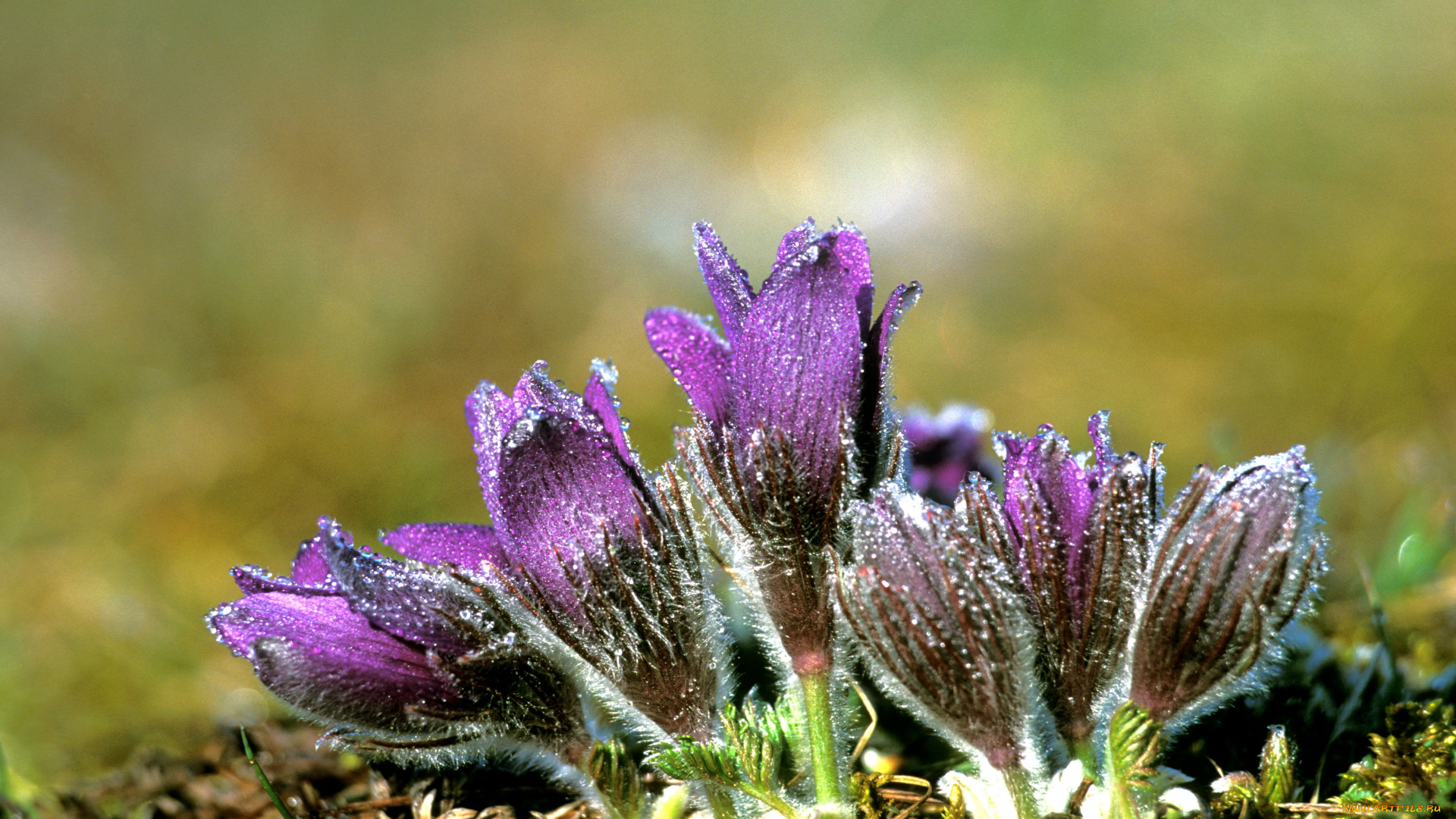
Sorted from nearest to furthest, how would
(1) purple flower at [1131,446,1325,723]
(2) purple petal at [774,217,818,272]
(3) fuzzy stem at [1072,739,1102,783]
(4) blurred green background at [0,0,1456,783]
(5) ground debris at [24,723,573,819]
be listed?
(1) purple flower at [1131,446,1325,723]
(2) purple petal at [774,217,818,272]
(3) fuzzy stem at [1072,739,1102,783]
(5) ground debris at [24,723,573,819]
(4) blurred green background at [0,0,1456,783]

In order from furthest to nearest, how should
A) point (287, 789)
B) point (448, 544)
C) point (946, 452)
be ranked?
point (946, 452)
point (287, 789)
point (448, 544)

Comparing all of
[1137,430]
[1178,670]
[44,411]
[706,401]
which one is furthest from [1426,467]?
[44,411]

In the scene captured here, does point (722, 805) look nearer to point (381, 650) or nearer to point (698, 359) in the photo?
point (381, 650)

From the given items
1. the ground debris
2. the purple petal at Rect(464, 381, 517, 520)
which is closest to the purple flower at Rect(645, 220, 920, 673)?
the purple petal at Rect(464, 381, 517, 520)

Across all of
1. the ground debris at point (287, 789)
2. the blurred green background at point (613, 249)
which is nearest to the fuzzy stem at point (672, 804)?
the ground debris at point (287, 789)

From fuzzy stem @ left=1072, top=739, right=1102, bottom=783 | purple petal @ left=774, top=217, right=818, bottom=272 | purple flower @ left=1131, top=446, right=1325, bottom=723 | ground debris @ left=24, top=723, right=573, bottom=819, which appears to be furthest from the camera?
ground debris @ left=24, top=723, right=573, bottom=819

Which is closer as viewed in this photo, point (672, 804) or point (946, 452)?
point (672, 804)

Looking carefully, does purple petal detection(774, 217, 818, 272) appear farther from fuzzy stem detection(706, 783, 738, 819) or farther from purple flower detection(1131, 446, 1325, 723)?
fuzzy stem detection(706, 783, 738, 819)

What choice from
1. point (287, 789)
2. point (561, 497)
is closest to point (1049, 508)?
point (561, 497)
